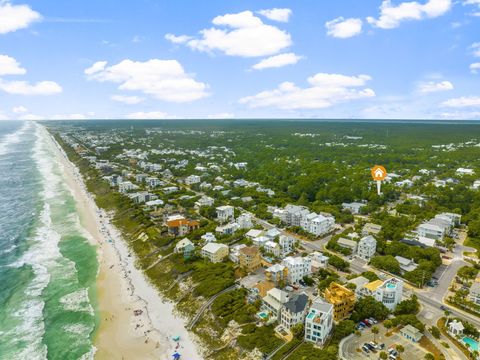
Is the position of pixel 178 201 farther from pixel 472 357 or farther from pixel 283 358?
pixel 472 357

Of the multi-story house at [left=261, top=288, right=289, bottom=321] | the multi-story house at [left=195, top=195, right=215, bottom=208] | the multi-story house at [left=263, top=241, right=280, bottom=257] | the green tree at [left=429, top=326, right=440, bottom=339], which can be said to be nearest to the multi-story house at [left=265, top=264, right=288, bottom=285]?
the multi-story house at [left=261, top=288, right=289, bottom=321]

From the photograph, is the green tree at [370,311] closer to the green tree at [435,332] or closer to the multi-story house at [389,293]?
the multi-story house at [389,293]

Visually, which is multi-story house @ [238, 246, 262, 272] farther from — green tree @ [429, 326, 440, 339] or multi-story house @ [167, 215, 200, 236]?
green tree @ [429, 326, 440, 339]

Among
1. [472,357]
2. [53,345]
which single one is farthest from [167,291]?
[472,357]

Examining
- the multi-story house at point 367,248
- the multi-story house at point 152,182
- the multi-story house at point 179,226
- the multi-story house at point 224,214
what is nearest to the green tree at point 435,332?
the multi-story house at point 367,248

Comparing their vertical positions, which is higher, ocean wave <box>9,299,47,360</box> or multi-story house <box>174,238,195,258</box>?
multi-story house <box>174,238,195,258</box>

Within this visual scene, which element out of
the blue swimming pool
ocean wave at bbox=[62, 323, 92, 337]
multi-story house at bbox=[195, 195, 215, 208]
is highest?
multi-story house at bbox=[195, 195, 215, 208]
